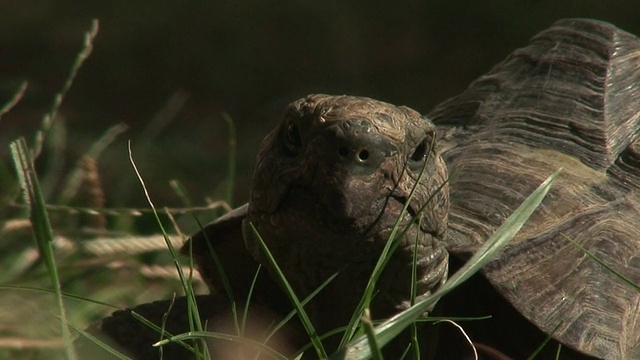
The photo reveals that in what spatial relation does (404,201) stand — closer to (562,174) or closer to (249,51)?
(562,174)

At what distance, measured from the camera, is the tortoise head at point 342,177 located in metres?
2.02

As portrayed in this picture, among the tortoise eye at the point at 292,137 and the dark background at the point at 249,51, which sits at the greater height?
the tortoise eye at the point at 292,137

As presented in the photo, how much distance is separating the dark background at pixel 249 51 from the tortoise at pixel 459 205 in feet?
13.0

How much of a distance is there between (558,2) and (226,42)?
1.83 m

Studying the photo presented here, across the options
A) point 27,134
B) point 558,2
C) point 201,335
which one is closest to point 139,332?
point 201,335

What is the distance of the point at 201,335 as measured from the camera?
1788 millimetres

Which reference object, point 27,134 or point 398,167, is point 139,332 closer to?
point 398,167

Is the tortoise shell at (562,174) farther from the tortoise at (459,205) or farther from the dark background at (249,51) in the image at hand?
the dark background at (249,51)

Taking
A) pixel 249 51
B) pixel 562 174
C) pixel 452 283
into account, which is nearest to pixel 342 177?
pixel 452 283

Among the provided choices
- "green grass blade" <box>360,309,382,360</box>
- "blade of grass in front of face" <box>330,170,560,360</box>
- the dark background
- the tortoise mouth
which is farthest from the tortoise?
the dark background

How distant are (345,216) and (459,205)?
40 centimetres

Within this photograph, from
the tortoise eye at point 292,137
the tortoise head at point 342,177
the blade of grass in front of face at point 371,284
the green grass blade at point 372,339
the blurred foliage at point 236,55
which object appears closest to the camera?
the green grass blade at point 372,339

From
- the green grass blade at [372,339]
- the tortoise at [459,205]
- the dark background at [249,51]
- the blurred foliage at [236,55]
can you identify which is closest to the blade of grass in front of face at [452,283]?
the green grass blade at [372,339]

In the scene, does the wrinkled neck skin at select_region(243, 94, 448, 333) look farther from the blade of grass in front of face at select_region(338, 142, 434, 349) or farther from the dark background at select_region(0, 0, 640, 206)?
the dark background at select_region(0, 0, 640, 206)
